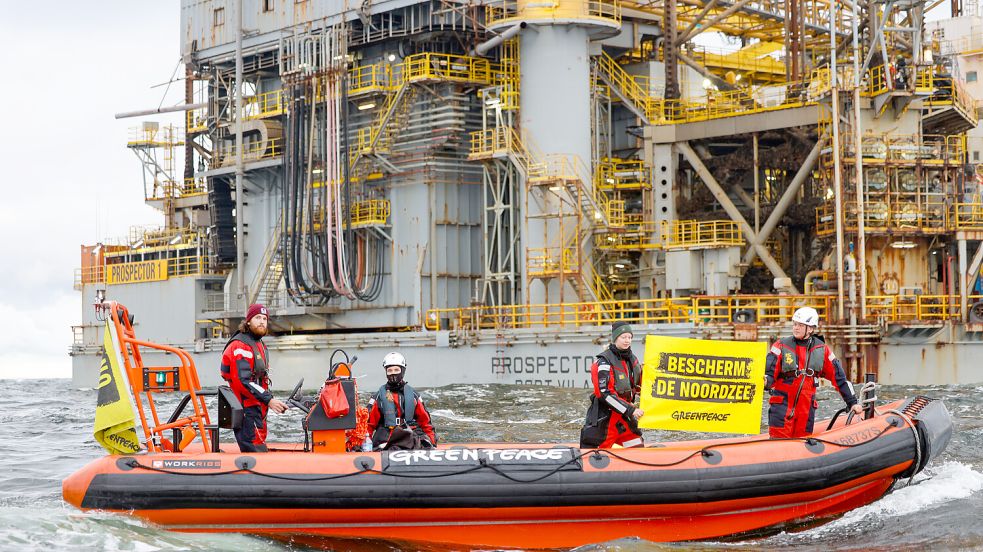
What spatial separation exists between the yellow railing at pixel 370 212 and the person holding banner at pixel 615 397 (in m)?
24.2

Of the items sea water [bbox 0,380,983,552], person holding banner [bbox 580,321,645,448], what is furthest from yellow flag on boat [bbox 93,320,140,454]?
person holding banner [bbox 580,321,645,448]

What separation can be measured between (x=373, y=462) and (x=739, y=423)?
150 inches

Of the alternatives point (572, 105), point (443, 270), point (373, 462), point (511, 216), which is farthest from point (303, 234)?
point (373, 462)

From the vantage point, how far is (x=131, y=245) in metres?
48.1

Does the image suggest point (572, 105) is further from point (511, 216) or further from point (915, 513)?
point (915, 513)

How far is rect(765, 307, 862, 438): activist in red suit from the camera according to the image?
13766mm

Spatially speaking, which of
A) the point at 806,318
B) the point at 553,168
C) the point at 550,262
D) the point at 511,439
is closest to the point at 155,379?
the point at 806,318

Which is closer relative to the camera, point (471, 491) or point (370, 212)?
point (471, 491)

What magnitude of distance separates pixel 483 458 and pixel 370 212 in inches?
994

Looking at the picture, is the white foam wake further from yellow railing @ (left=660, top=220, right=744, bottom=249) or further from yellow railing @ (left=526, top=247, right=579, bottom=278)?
yellow railing @ (left=526, top=247, right=579, bottom=278)

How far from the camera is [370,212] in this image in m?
37.6

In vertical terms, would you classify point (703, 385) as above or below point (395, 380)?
below

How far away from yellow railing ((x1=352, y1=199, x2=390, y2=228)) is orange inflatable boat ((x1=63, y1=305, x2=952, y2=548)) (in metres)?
24.4

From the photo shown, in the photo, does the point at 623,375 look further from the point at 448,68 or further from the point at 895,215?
the point at 448,68
